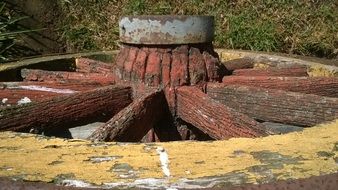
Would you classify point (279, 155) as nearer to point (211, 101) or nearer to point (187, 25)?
point (211, 101)

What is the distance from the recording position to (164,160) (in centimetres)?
128

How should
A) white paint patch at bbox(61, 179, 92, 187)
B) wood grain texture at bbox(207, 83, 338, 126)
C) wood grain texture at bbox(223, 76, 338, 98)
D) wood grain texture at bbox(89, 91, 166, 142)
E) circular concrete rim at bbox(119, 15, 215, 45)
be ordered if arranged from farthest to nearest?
wood grain texture at bbox(223, 76, 338, 98) → circular concrete rim at bbox(119, 15, 215, 45) → wood grain texture at bbox(207, 83, 338, 126) → wood grain texture at bbox(89, 91, 166, 142) → white paint patch at bbox(61, 179, 92, 187)

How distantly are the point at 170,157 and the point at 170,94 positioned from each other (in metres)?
1.04

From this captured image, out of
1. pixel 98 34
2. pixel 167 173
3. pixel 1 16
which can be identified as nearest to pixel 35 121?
pixel 167 173

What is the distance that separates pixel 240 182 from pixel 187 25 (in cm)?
122

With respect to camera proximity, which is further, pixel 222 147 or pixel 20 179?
pixel 222 147

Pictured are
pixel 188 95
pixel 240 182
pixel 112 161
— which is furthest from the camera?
pixel 188 95

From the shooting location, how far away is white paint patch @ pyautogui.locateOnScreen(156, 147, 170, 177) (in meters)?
1.20

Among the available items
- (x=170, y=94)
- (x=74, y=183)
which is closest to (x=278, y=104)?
(x=170, y=94)

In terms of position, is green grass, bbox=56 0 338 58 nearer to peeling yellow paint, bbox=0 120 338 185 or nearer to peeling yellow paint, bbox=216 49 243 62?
peeling yellow paint, bbox=216 49 243 62

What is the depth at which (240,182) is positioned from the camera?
114cm

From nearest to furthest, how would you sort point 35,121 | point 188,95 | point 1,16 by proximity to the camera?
point 35,121 < point 188,95 < point 1,16

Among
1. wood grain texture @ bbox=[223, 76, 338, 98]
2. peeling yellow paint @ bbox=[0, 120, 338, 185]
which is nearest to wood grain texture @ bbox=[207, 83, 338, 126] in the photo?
wood grain texture @ bbox=[223, 76, 338, 98]

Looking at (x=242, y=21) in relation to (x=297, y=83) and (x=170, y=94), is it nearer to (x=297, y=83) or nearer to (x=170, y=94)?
(x=297, y=83)
